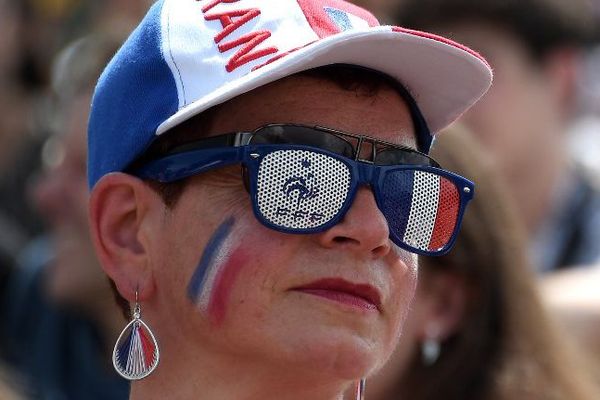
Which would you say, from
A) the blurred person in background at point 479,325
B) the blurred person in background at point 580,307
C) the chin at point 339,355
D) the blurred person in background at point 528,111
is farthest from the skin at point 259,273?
the blurred person in background at point 528,111

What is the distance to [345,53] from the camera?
2.21m

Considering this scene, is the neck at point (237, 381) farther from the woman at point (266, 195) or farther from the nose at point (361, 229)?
the nose at point (361, 229)

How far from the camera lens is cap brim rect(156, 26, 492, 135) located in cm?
213

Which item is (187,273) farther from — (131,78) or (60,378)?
(60,378)

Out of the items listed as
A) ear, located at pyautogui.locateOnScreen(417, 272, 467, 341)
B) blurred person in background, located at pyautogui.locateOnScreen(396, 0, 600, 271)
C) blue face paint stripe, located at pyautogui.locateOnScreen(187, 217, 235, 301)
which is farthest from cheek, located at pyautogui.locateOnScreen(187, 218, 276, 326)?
blurred person in background, located at pyautogui.locateOnScreen(396, 0, 600, 271)

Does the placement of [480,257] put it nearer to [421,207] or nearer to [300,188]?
[421,207]

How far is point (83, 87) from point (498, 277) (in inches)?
81.0

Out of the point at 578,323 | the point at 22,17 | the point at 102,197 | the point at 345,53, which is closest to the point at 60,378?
the point at 578,323

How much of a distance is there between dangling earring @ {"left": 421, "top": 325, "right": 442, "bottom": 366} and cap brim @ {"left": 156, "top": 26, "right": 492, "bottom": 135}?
120 centimetres

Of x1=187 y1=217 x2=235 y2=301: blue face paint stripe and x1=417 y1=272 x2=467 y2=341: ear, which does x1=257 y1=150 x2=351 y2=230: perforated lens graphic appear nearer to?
x1=187 y1=217 x2=235 y2=301: blue face paint stripe

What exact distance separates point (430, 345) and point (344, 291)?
1516mm

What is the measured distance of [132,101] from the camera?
232 centimetres

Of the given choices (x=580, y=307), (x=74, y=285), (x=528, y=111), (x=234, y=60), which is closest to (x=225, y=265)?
(x=234, y=60)

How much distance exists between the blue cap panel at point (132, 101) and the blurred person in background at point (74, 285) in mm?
2288
